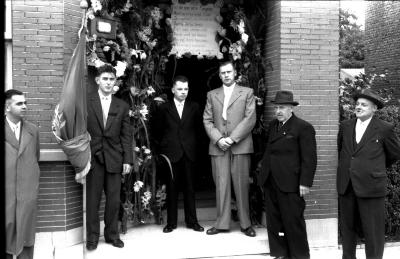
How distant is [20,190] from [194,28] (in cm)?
372

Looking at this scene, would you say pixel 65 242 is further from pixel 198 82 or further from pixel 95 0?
pixel 198 82

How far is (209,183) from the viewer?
30.6 ft

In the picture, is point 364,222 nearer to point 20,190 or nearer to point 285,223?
point 285,223

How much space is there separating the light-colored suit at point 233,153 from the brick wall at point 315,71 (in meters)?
0.61

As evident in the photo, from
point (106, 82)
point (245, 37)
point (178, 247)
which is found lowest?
point (178, 247)

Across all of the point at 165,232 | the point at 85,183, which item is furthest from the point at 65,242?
the point at 165,232

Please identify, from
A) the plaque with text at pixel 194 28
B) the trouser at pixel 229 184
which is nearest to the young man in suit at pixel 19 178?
the trouser at pixel 229 184

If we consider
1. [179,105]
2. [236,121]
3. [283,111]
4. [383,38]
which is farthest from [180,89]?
[383,38]

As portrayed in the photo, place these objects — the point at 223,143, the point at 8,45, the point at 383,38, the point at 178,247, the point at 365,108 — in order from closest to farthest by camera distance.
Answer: the point at 365,108, the point at 8,45, the point at 178,247, the point at 223,143, the point at 383,38

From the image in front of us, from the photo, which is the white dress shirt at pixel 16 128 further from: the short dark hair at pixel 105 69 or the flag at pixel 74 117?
the short dark hair at pixel 105 69

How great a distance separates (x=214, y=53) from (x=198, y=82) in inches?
64.2

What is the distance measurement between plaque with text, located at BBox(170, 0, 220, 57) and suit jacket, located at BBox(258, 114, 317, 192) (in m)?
2.23

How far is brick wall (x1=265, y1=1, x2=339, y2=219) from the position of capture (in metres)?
6.81

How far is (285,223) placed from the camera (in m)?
5.90
